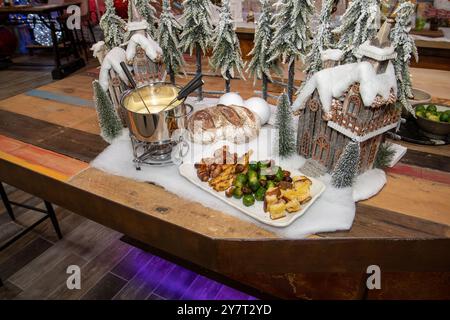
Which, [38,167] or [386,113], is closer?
[386,113]

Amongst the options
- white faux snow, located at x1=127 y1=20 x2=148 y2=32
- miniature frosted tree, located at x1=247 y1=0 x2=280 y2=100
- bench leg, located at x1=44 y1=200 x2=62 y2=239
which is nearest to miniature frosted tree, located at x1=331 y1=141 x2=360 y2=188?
miniature frosted tree, located at x1=247 y1=0 x2=280 y2=100

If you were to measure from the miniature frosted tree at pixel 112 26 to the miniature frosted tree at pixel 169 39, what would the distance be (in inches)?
7.9

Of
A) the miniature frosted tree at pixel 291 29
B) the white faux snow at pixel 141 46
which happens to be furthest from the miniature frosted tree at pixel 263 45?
the white faux snow at pixel 141 46

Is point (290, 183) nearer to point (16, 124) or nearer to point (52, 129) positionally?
point (52, 129)

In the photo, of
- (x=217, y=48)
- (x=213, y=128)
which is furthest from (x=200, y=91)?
(x=213, y=128)

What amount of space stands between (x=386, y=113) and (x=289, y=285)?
1157mm

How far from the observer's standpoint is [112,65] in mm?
1626

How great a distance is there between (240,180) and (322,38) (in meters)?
0.71

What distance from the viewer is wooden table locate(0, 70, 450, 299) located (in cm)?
115

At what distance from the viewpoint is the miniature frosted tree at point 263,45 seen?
1618mm

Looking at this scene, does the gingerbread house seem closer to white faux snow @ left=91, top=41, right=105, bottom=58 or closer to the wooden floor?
white faux snow @ left=91, top=41, right=105, bottom=58

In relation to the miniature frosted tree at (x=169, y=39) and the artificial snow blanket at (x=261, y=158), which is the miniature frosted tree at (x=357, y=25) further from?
the miniature frosted tree at (x=169, y=39)

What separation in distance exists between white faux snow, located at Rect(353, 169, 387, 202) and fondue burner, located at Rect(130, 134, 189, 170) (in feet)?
2.44
